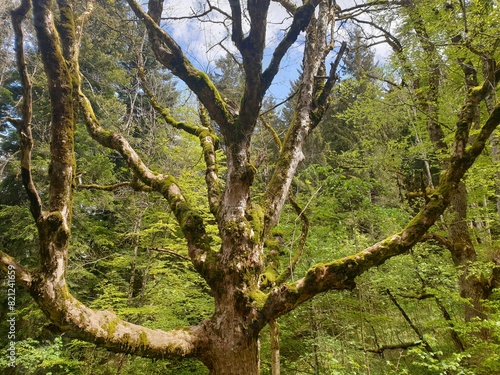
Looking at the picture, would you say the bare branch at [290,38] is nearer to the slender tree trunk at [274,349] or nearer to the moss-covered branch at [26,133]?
the moss-covered branch at [26,133]

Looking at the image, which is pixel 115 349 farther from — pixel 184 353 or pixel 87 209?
pixel 87 209

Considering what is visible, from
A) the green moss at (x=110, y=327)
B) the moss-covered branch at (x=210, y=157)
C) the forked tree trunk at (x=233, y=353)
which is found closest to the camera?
the green moss at (x=110, y=327)

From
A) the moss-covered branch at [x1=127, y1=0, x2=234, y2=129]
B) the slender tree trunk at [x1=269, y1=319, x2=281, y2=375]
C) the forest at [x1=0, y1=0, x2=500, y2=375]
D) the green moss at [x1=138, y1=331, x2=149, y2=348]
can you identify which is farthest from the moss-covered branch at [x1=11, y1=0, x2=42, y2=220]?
the slender tree trunk at [x1=269, y1=319, x2=281, y2=375]

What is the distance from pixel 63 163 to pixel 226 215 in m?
1.50

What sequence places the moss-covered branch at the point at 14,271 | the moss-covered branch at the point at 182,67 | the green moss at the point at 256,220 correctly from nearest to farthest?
the moss-covered branch at the point at 14,271, the green moss at the point at 256,220, the moss-covered branch at the point at 182,67

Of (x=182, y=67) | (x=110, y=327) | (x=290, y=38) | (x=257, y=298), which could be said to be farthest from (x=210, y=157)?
(x=110, y=327)

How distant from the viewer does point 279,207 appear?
3291 mm

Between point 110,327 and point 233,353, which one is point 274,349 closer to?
point 233,353

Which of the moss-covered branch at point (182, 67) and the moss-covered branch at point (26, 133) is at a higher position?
the moss-covered branch at point (182, 67)

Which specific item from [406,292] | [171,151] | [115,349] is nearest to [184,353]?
[115,349]

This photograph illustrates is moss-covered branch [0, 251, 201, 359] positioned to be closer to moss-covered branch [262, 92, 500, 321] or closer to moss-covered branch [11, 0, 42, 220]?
moss-covered branch [11, 0, 42, 220]

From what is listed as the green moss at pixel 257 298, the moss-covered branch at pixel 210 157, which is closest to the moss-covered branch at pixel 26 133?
the moss-covered branch at pixel 210 157

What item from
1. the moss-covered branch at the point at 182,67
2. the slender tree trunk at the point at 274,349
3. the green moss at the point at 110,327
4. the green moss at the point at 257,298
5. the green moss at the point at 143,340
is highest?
the moss-covered branch at the point at 182,67

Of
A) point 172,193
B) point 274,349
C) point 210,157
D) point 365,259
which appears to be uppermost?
point 210,157
